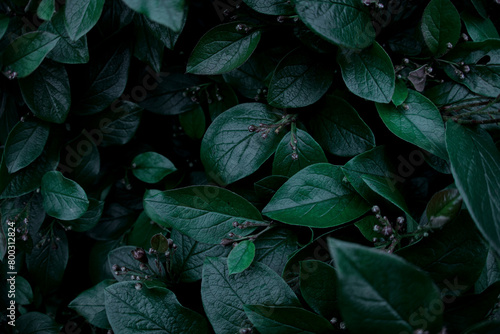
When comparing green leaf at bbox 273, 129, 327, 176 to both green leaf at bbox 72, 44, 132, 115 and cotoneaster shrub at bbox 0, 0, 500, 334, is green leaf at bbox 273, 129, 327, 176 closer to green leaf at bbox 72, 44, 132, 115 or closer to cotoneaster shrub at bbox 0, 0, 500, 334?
cotoneaster shrub at bbox 0, 0, 500, 334

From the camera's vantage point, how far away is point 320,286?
0.94 m

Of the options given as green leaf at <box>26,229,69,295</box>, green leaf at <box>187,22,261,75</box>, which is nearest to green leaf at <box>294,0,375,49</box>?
green leaf at <box>187,22,261,75</box>

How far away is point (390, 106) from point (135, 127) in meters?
0.78

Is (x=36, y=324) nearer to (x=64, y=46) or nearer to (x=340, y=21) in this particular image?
(x=64, y=46)

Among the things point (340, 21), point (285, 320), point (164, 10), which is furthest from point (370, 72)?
point (285, 320)

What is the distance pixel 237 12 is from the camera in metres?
1.17

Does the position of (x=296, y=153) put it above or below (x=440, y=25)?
below

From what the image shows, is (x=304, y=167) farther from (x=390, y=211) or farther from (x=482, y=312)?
(x=482, y=312)

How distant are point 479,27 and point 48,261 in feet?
4.94

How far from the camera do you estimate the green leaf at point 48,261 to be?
1403 millimetres

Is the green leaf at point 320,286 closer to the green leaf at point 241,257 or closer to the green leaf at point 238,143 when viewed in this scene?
the green leaf at point 241,257

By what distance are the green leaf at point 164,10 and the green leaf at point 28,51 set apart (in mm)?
428

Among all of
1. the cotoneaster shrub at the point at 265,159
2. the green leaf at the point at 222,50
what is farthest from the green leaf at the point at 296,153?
the green leaf at the point at 222,50

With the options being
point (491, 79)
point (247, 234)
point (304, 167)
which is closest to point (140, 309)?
point (247, 234)
